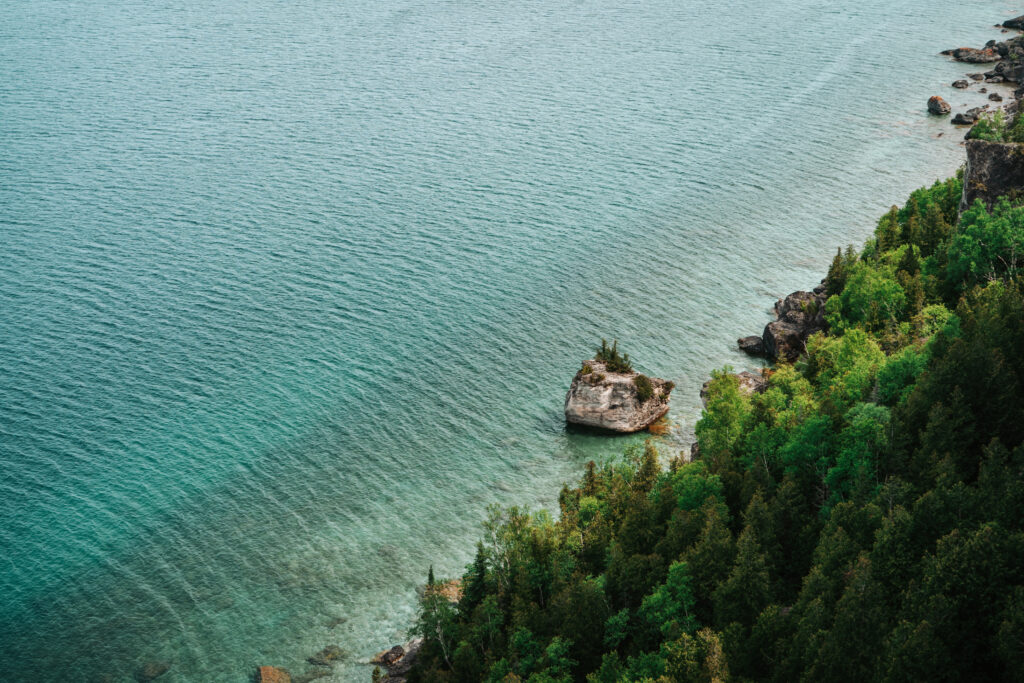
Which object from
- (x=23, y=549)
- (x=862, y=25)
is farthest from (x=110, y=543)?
(x=862, y=25)

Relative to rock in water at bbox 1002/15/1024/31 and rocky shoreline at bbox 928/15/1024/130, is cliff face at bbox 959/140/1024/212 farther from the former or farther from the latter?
rock in water at bbox 1002/15/1024/31

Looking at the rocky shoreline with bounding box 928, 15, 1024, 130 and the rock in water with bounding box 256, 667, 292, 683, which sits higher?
the rocky shoreline with bounding box 928, 15, 1024, 130

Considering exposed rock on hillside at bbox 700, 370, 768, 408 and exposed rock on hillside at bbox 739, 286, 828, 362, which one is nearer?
exposed rock on hillside at bbox 700, 370, 768, 408

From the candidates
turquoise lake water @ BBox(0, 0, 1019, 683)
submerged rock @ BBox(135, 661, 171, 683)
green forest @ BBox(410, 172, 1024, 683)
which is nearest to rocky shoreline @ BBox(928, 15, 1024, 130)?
turquoise lake water @ BBox(0, 0, 1019, 683)

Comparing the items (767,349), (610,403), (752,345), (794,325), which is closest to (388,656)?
(610,403)

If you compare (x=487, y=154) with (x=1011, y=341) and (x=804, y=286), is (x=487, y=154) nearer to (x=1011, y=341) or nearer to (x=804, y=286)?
(x=804, y=286)

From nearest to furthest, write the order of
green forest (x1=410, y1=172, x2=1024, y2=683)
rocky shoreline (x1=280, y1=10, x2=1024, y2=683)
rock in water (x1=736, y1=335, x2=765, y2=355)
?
green forest (x1=410, y1=172, x2=1024, y2=683) → rocky shoreline (x1=280, y1=10, x2=1024, y2=683) → rock in water (x1=736, y1=335, x2=765, y2=355)

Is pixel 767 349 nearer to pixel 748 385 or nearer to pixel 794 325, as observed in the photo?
pixel 794 325
